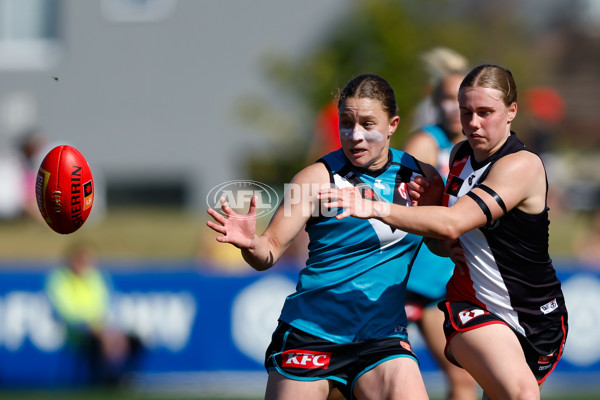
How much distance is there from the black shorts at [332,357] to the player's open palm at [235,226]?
1.86ft

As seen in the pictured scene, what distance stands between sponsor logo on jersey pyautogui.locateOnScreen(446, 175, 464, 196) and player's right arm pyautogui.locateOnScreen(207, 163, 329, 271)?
0.59 m

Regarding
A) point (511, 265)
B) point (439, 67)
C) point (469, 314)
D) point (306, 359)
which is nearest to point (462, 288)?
point (469, 314)

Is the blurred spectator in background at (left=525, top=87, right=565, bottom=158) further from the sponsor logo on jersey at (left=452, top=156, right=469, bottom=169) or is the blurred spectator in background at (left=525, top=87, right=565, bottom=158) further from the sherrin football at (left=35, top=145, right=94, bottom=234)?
the sherrin football at (left=35, top=145, right=94, bottom=234)

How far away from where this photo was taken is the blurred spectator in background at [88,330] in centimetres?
920

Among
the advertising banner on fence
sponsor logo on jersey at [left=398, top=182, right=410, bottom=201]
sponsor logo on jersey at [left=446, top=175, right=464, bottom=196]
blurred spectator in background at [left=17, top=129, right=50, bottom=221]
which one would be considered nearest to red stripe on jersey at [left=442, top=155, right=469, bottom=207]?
sponsor logo on jersey at [left=446, top=175, right=464, bottom=196]

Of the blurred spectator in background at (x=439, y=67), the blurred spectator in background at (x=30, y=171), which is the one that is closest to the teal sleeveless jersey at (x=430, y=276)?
the blurred spectator in background at (x=439, y=67)

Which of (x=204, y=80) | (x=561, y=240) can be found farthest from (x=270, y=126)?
(x=561, y=240)

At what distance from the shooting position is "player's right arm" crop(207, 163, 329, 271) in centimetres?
410

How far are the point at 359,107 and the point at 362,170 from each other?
308 millimetres

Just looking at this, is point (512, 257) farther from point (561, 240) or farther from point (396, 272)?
point (561, 240)

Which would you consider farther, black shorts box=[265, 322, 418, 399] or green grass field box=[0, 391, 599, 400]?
green grass field box=[0, 391, 599, 400]

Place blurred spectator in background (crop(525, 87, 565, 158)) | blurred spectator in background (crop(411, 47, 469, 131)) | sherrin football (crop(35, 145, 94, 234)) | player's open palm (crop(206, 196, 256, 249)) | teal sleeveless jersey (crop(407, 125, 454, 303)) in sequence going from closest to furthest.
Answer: player's open palm (crop(206, 196, 256, 249)), sherrin football (crop(35, 145, 94, 234)), teal sleeveless jersey (crop(407, 125, 454, 303)), blurred spectator in background (crop(411, 47, 469, 131)), blurred spectator in background (crop(525, 87, 565, 158))

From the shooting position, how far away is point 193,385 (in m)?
9.25

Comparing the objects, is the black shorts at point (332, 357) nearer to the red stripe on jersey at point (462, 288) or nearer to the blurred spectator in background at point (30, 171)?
→ the red stripe on jersey at point (462, 288)
